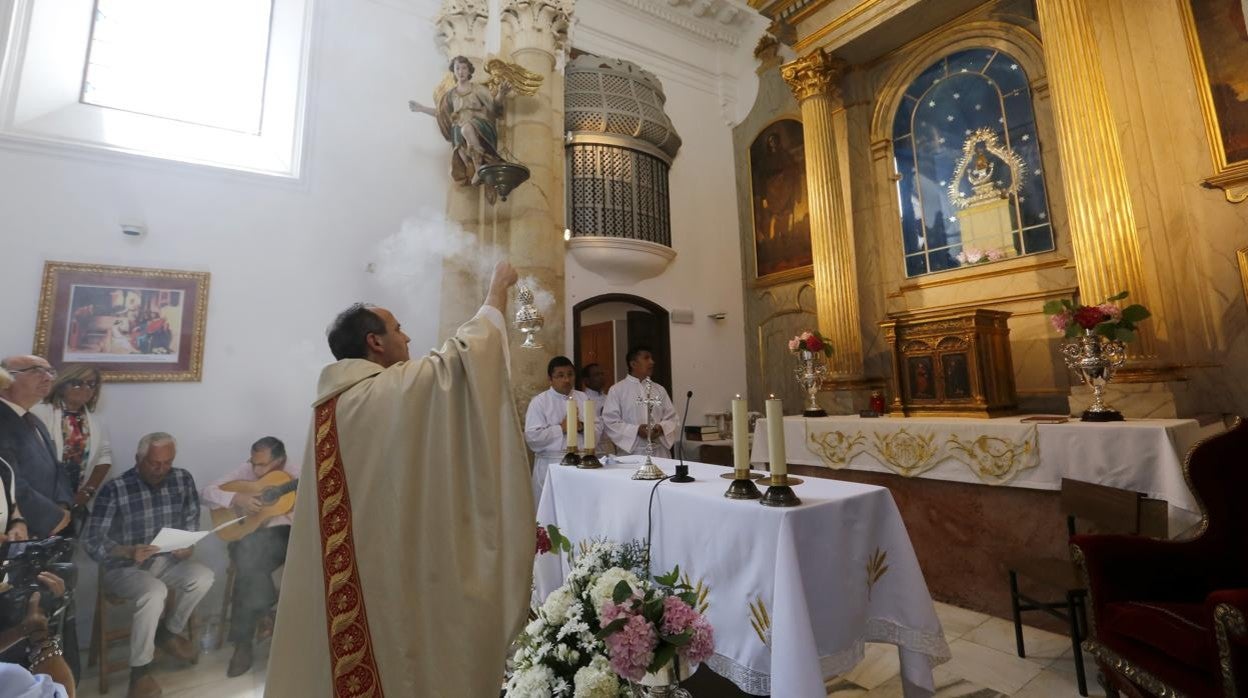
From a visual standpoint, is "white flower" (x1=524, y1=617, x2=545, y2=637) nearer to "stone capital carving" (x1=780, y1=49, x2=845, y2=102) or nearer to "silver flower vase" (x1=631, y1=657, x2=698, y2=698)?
"silver flower vase" (x1=631, y1=657, x2=698, y2=698)

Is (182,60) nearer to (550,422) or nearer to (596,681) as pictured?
(550,422)

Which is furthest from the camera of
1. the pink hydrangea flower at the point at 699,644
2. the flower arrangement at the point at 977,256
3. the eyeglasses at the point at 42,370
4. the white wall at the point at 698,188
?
Answer: the white wall at the point at 698,188

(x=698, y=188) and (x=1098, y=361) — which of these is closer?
(x=1098, y=361)

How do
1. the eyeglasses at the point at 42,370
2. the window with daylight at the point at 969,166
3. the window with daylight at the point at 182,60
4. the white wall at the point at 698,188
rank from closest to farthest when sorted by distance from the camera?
the eyeglasses at the point at 42,370 → the window with daylight at the point at 182,60 → the window with daylight at the point at 969,166 → the white wall at the point at 698,188

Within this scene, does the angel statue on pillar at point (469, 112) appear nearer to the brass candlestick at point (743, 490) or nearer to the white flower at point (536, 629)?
the brass candlestick at point (743, 490)

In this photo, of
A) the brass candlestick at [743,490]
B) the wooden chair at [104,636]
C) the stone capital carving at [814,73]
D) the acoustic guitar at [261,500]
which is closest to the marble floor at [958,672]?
the wooden chair at [104,636]

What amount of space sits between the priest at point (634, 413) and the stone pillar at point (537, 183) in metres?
0.78

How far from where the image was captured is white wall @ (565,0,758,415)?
7344mm

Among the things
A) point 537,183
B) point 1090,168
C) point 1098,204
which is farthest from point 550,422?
point 1090,168

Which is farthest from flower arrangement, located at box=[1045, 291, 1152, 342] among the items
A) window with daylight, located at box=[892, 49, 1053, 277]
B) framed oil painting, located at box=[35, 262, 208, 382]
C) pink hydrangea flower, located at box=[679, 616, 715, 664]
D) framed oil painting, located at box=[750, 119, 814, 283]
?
framed oil painting, located at box=[35, 262, 208, 382]

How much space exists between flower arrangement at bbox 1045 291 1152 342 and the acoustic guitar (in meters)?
5.72

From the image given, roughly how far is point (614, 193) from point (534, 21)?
207cm

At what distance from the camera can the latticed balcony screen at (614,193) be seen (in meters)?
6.42

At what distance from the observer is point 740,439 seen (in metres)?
2.02
